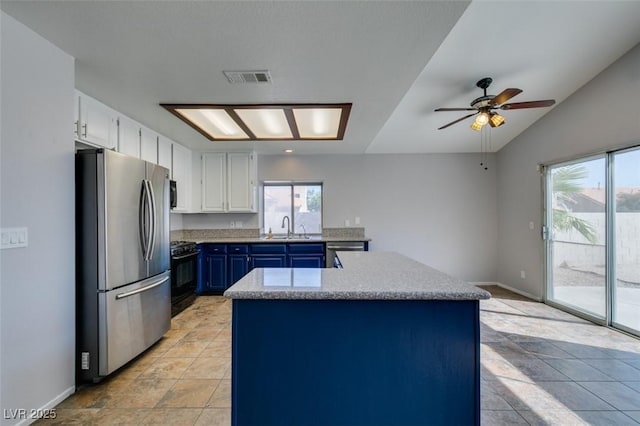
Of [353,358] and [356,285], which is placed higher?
[356,285]

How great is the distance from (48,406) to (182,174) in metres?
3.22

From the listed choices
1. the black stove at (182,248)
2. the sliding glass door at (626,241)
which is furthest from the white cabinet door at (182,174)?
the sliding glass door at (626,241)

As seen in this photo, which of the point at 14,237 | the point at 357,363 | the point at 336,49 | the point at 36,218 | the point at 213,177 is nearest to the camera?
the point at 357,363

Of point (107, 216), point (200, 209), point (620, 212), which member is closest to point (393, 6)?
point (107, 216)

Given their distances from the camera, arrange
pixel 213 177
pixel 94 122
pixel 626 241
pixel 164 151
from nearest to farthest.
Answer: pixel 94 122, pixel 626 241, pixel 164 151, pixel 213 177

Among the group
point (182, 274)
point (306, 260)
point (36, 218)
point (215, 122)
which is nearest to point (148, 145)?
point (215, 122)

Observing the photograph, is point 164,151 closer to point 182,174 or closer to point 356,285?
point 182,174

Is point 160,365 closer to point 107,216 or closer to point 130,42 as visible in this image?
point 107,216

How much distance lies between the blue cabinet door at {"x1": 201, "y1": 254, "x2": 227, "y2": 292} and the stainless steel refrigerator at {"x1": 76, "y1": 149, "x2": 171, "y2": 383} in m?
1.99

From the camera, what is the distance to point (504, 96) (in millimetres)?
2709

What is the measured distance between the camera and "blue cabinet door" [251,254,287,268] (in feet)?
15.1

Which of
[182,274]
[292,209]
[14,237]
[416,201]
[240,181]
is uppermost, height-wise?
[240,181]

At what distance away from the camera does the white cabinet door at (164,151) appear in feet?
12.6

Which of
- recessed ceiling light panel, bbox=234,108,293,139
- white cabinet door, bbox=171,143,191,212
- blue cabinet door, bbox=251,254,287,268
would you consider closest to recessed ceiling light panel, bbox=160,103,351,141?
recessed ceiling light panel, bbox=234,108,293,139
